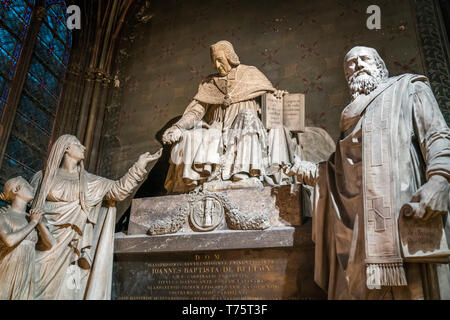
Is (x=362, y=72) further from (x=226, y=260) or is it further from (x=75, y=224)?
(x=75, y=224)

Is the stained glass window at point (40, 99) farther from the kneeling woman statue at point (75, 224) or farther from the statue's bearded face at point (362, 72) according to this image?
the statue's bearded face at point (362, 72)

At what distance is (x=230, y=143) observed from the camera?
15.6 ft

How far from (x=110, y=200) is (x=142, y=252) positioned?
84 cm

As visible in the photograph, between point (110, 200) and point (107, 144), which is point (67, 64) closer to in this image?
point (107, 144)

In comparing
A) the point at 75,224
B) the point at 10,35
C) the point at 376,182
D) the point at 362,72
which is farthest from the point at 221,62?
the point at 10,35

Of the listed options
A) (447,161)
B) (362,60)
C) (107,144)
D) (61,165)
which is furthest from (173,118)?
(447,161)

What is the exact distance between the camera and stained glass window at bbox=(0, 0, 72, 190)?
6.73 m

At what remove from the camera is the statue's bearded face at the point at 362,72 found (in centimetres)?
389

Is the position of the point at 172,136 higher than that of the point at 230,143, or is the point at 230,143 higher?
the point at 172,136

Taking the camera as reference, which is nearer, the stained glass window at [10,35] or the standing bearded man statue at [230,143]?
the standing bearded man statue at [230,143]

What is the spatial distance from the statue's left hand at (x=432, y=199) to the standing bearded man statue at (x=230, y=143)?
1.85 m

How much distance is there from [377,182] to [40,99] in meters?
6.09

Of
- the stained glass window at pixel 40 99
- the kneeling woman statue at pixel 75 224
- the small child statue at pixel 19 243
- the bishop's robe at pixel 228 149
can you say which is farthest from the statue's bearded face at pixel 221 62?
the stained glass window at pixel 40 99

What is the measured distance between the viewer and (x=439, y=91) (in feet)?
18.3
